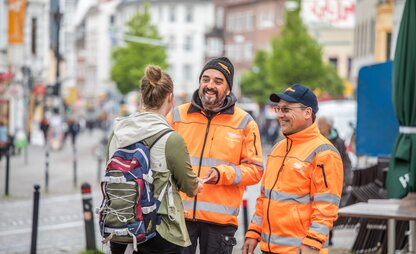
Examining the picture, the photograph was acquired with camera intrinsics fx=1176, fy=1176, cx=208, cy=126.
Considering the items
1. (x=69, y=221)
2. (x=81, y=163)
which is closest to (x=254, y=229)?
(x=69, y=221)

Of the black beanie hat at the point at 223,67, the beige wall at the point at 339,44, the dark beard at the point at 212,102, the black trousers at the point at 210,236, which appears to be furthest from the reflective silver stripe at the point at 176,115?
the beige wall at the point at 339,44

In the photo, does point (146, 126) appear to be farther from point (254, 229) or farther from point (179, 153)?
point (254, 229)

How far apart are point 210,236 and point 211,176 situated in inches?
20.1

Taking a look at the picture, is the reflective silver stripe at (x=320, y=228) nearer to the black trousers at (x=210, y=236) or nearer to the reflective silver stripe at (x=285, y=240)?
the reflective silver stripe at (x=285, y=240)

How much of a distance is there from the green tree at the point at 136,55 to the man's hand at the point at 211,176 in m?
101

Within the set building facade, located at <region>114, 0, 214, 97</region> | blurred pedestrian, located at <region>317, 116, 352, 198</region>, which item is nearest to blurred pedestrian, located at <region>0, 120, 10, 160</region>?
blurred pedestrian, located at <region>317, 116, 352, 198</region>

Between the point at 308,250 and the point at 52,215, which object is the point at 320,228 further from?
the point at 52,215

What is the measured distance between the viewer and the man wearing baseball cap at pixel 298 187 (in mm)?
7371

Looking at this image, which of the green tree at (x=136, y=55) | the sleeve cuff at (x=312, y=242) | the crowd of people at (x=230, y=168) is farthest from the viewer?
the green tree at (x=136, y=55)

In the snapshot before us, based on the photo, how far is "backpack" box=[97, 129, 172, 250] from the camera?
22.4 feet

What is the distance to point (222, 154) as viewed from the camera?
823 centimetres

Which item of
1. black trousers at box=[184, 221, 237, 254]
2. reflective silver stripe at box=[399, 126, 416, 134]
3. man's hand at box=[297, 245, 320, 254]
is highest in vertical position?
reflective silver stripe at box=[399, 126, 416, 134]

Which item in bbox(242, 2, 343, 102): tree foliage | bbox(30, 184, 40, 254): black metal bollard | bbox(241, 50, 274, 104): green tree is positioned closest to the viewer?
bbox(30, 184, 40, 254): black metal bollard

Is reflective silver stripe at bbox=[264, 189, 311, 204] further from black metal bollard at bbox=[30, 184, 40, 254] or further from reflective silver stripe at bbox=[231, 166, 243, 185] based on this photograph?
black metal bollard at bbox=[30, 184, 40, 254]
